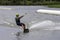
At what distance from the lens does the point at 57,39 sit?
1873 cm

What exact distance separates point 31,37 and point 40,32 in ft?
7.93

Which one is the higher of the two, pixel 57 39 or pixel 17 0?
pixel 57 39

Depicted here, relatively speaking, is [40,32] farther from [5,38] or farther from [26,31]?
[5,38]

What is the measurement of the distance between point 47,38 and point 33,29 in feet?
15.3

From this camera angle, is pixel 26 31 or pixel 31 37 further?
pixel 26 31

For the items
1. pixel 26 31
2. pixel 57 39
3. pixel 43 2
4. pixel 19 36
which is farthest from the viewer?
pixel 43 2

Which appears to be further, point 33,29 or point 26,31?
point 33,29

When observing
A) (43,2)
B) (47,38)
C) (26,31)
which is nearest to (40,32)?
(26,31)

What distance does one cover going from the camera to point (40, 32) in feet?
72.6

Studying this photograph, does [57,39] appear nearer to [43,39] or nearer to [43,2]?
[43,39]

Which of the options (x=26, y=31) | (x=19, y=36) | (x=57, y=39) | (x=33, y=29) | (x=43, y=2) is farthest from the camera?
(x=43, y=2)

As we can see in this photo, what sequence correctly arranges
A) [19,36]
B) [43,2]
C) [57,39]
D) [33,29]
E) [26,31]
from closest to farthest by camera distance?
[57,39] → [19,36] → [26,31] → [33,29] → [43,2]

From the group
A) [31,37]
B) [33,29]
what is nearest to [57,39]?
[31,37]

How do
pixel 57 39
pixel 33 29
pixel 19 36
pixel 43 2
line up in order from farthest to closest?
pixel 43 2
pixel 33 29
pixel 19 36
pixel 57 39
